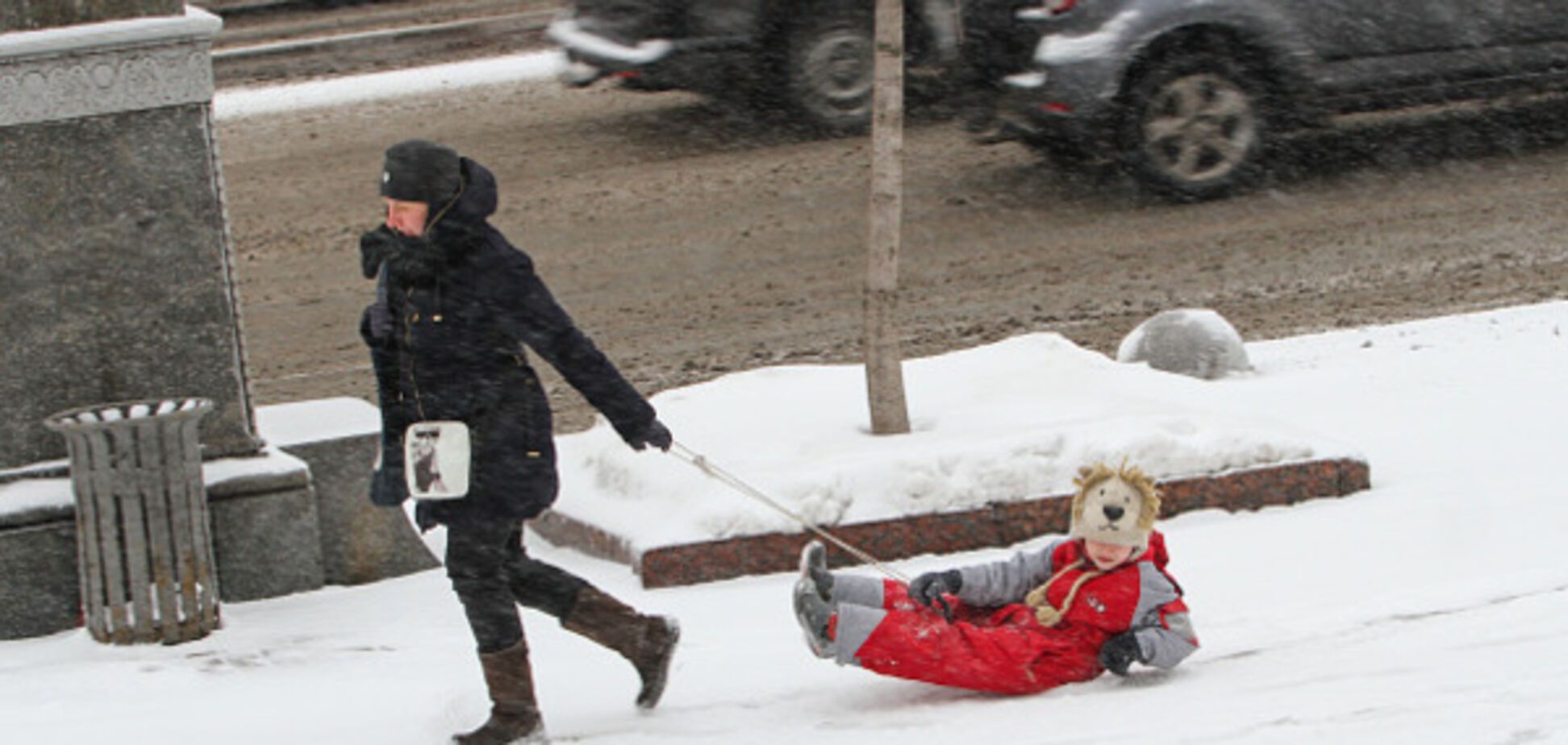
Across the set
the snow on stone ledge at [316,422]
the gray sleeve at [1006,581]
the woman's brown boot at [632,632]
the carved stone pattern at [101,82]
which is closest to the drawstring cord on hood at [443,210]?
the woman's brown boot at [632,632]

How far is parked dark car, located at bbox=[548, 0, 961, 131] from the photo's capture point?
12953 mm

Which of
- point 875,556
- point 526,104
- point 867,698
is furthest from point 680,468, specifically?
point 526,104

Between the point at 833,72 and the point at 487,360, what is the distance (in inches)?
331

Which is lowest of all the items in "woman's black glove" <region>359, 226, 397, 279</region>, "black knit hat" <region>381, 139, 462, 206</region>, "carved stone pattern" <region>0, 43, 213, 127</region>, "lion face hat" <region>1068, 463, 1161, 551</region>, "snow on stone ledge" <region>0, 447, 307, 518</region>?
"snow on stone ledge" <region>0, 447, 307, 518</region>

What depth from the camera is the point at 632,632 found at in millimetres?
5277

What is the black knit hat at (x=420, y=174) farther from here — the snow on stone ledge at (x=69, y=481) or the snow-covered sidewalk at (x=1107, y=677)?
the snow on stone ledge at (x=69, y=481)

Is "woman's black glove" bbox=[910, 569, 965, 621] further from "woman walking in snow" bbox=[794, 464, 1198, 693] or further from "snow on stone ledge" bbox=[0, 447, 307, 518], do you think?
"snow on stone ledge" bbox=[0, 447, 307, 518]

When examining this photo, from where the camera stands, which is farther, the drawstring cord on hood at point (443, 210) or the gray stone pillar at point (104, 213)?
the gray stone pillar at point (104, 213)

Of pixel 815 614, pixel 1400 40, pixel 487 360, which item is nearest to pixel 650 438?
pixel 487 360

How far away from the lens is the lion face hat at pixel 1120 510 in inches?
205

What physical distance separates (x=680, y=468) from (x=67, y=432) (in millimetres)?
1714

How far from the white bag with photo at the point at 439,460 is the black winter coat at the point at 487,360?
0.17 ft

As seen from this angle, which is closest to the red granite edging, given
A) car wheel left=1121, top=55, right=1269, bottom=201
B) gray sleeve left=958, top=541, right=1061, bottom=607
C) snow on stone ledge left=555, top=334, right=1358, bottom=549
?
snow on stone ledge left=555, top=334, right=1358, bottom=549

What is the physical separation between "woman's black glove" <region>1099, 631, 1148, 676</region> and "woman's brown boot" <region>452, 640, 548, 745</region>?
132 cm
